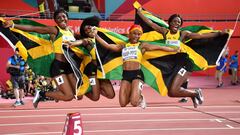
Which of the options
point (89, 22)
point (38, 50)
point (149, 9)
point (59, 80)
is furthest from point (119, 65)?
point (149, 9)

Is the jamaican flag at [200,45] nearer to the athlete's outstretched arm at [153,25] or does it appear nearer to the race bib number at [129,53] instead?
the athlete's outstretched arm at [153,25]

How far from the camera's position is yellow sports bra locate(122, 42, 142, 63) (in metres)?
4.86

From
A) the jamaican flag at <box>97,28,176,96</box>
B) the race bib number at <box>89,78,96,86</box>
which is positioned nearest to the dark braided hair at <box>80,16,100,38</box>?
the jamaican flag at <box>97,28,176,96</box>

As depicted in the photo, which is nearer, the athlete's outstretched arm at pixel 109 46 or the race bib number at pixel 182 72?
the athlete's outstretched arm at pixel 109 46

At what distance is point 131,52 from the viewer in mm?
4848

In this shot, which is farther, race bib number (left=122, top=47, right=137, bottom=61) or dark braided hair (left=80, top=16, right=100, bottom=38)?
dark braided hair (left=80, top=16, right=100, bottom=38)

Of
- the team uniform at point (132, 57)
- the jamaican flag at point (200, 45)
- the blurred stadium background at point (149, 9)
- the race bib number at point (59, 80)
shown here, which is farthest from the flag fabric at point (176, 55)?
the blurred stadium background at point (149, 9)

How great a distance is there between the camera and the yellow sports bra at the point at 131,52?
4.86m

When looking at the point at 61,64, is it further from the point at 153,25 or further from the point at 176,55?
the point at 176,55

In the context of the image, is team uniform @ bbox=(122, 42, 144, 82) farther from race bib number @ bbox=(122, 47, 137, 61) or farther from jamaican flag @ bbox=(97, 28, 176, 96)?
jamaican flag @ bbox=(97, 28, 176, 96)

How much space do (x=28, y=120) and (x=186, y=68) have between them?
741 cm

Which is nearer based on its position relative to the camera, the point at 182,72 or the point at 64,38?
the point at 64,38

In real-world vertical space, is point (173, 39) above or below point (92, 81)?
above

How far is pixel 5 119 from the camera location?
11805mm
